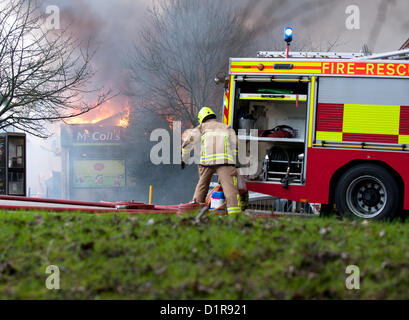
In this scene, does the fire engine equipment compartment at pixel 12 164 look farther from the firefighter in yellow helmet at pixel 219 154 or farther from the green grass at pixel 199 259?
the green grass at pixel 199 259

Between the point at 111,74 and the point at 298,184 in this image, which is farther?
the point at 111,74

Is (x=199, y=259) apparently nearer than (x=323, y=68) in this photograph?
Yes

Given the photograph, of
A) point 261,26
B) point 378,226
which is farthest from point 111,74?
point 378,226

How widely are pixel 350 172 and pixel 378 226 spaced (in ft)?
7.38

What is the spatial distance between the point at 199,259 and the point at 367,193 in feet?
13.6

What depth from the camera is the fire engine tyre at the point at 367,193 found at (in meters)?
6.89

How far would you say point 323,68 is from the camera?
7219 millimetres

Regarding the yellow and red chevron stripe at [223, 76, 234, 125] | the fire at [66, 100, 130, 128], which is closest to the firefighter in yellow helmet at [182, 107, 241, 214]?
the yellow and red chevron stripe at [223, 76, 234, 125]

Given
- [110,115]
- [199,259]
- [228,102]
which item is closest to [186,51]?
[110,115]

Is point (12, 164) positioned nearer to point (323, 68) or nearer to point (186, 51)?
point (323, 68)

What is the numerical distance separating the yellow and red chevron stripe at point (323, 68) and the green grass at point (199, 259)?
9.98 feet

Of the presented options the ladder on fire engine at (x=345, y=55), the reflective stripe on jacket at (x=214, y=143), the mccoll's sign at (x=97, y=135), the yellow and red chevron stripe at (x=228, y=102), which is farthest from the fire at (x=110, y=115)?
the reflective stripe on jacket at (x=214, y=143)
